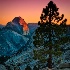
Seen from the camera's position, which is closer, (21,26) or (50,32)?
(50,32)

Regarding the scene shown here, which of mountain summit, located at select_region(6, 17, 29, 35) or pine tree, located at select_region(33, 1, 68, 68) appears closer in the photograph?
pine tree, located at select_region(33, 1, 68, 68)

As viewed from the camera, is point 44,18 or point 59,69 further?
point 44,18

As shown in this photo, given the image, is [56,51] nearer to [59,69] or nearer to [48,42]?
[48,42]

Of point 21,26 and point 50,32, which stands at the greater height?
point 21,26

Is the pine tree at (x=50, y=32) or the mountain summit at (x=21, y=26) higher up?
the mountain summit at (x=21, y=26)

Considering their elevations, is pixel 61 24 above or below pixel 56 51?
above

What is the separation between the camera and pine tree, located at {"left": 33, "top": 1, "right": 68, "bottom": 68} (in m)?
31.2

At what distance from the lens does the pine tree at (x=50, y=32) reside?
1230 inches

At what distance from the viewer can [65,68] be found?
28094 mm

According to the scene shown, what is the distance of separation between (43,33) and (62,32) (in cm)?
216

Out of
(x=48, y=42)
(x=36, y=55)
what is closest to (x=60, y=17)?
(x=48, y=42)

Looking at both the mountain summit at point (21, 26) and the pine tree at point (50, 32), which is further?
the mountain summit at point (21, 26)

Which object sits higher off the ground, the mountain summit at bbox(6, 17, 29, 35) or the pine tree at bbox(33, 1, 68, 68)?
the mountain summit at bbox(6, 17, 29, 35)

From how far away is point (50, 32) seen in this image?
1229 inches
